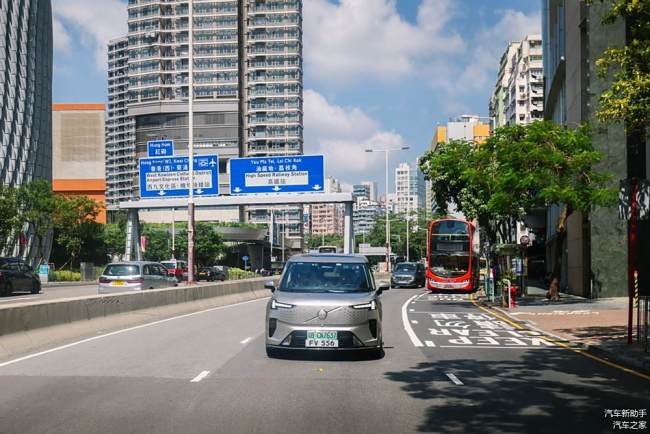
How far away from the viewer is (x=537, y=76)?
119 metres

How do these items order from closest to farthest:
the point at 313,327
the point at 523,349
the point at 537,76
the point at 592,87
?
the point at 313,327 < the point at 523,349 < the point at 592,87 < the point at 537,76

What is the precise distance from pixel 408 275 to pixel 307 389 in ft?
145

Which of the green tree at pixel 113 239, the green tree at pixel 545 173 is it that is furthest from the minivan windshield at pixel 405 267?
the green tree at pixel 113 239

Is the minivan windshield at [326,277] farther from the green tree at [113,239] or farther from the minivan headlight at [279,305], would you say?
the green tree at [113,239]

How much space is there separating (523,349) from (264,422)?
27.1 ft

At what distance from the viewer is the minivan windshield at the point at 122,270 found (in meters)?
28.0

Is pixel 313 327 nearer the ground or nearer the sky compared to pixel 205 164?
nearer the ground

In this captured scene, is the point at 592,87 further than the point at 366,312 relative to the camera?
Yes

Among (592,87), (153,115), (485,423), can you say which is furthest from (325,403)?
(153,115)

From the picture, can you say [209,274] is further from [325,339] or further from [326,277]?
[325,339]

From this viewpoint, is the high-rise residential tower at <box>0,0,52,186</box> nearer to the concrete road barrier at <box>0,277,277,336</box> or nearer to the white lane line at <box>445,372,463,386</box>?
the concrete road barrier at <box>0,277,277,336</box>

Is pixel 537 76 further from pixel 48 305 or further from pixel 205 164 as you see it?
pixel 48 305

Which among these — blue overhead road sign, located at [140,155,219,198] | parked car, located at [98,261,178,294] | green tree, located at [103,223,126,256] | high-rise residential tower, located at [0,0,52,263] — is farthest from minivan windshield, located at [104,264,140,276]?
green tree, located at [103,223,126,256]

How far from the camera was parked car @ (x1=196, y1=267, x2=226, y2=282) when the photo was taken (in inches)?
2507
